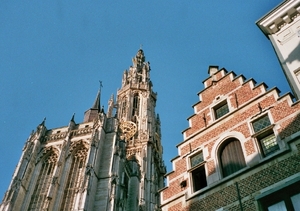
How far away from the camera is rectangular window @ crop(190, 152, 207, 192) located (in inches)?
342

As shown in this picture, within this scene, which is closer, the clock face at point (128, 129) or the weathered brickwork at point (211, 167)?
the weathered brickwork at point (211, 167)

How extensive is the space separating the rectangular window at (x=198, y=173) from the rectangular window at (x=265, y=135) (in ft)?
5.09

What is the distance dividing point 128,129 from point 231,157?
36216 mm

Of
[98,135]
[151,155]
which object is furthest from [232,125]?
[151,155]

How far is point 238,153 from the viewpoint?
828cm

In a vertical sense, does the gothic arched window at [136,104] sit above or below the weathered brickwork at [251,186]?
above

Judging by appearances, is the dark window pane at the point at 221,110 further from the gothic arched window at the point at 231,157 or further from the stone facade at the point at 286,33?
the stone facade at the point at 286,33

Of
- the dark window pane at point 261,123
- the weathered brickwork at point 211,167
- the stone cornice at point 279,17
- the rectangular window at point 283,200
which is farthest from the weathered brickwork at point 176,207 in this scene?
the stone cornice at point 279,17

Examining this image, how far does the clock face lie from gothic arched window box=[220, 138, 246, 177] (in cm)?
3471

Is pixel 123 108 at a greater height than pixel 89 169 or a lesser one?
greater

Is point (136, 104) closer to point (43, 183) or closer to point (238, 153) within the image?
point (43, 183)

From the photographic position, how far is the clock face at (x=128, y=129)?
1708 inches

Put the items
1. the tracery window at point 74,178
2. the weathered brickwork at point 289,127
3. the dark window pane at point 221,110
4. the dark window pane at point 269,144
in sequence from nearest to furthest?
the weathered brickwork at point 289,127
the dark window pane at point 269,144
the dark window pane at point 221,110
the tracery window at point 74,178

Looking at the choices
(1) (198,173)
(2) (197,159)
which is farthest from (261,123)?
(1) (198,173)
